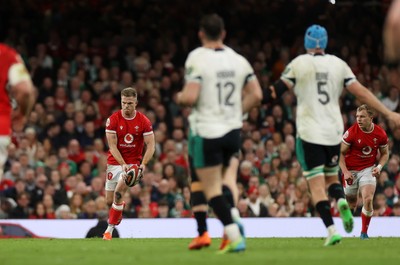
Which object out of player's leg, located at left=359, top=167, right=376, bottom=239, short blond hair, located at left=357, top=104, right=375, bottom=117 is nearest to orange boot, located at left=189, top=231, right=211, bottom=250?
player's leg, located at left=359, top=167, right=376, bottom=239

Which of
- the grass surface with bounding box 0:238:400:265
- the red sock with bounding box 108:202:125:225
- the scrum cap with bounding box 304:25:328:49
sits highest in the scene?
the scrum cap with bounding box 304:25:328:49

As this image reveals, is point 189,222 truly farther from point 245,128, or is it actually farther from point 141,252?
point 141,252

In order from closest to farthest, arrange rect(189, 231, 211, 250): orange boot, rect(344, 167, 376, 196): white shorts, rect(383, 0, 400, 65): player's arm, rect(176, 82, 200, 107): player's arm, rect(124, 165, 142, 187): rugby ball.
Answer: rect(383, 0, 400, 65): player's arm < rect(176, 82, 200, 107): player's arm < rect(189, 231, 211, 250): orange boot < rect(124, 165, 142, 187): rugby ball < rect(344, 167, 376, 196): white shorts

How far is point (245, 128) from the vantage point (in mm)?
26594

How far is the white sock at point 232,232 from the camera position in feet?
39.4

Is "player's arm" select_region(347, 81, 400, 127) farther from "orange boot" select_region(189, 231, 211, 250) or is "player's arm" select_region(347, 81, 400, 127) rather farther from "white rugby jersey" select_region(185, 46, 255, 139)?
"orange boot" select_region(189, 231, 211, 250)

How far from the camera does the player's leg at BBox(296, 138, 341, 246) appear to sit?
558 inches

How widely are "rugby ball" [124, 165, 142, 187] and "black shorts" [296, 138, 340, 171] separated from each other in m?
4.08

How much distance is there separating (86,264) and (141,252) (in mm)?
2063

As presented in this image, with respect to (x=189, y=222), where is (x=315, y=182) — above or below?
above

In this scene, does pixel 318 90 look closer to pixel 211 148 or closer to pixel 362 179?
pixel 211 148

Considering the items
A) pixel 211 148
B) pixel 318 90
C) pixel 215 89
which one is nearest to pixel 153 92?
pixel 318 90

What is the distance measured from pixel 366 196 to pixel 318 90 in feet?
14.4

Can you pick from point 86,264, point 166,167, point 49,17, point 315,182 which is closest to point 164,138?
point 166,167
